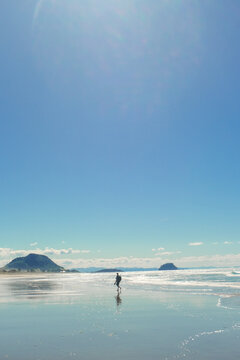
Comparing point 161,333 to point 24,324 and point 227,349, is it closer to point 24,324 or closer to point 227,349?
point 227,349

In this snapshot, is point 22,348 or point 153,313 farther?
point 153,313

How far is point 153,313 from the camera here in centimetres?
2191

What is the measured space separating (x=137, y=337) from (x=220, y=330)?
15.1 feet

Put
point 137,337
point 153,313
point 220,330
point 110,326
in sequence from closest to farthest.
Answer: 1. point 137,337
2. point 220,330
3. point 110,326
4. point 153,313

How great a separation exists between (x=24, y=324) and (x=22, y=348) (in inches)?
222

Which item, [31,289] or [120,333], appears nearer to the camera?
[120,333]

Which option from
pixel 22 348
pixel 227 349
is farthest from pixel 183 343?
pixel 22 348

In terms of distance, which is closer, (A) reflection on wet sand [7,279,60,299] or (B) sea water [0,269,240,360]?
(B) sea water [0,269,240,360]

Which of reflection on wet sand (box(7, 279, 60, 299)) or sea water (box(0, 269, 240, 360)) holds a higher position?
sea water (box(0, 269, 240, 360))

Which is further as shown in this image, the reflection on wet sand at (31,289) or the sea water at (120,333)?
the reflection on wet sand at (31,289)

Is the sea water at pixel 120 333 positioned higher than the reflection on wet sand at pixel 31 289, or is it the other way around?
the sea water at pixel 120 333

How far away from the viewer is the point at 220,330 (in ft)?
52.7

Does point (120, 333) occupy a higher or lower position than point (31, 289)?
higher

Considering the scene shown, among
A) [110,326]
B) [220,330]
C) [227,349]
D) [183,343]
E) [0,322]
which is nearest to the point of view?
[227,349]
